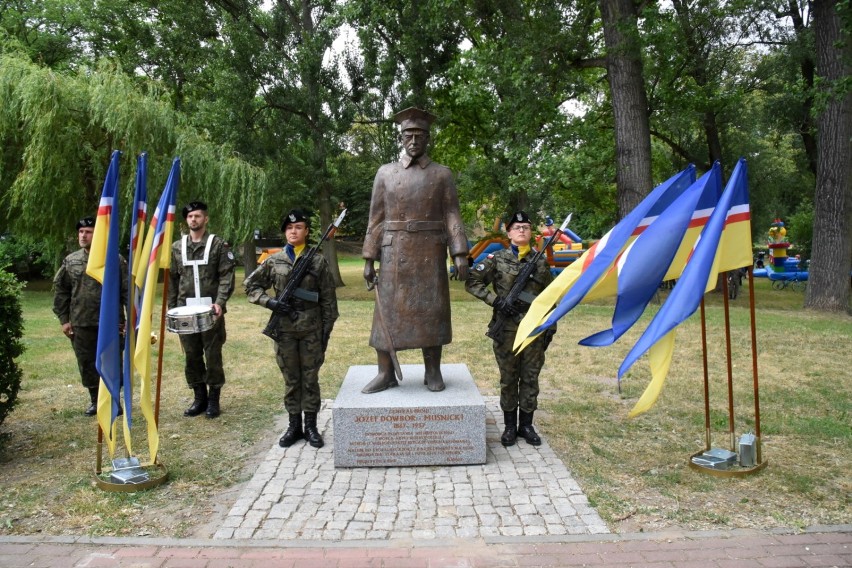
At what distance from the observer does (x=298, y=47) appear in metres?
21.0

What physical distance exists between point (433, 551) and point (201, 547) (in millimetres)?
1412

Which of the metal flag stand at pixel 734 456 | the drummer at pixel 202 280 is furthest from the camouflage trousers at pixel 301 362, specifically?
the metal flag stand at pixel 734 456

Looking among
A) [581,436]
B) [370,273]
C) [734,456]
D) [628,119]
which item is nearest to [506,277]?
[370,273]

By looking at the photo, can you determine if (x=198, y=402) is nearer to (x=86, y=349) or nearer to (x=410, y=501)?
(x=86, y=349)

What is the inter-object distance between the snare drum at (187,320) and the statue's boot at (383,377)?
152cm

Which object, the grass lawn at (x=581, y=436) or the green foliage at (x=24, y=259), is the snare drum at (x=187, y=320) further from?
the green foliage at (x=24, y=259)

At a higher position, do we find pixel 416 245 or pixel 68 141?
pixel 68 141

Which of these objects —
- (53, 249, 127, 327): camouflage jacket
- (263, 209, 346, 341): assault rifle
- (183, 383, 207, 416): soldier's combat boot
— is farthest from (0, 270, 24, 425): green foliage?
(263, 209, 346, 341): assault rifle

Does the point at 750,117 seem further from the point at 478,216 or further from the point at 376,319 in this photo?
the point at 376,319

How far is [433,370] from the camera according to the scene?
5.71 meters

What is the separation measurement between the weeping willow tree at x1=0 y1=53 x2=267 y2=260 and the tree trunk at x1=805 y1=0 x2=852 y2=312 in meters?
15.6

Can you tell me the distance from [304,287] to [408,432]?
1536mm

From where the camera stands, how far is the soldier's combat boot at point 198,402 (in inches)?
268

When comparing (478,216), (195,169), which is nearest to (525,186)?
(195,169)
